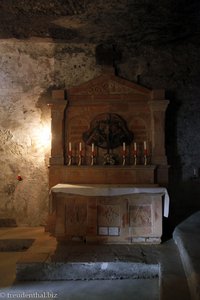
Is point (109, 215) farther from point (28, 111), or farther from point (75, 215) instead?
point (28, 111)

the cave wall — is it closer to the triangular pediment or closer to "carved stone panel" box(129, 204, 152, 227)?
the triangular pediment

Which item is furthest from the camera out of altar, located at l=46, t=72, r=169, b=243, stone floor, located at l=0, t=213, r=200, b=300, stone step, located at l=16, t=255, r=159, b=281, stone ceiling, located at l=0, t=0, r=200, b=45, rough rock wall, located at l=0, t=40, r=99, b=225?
rough rock wall, located at l=0, t=40, r=99, b=225

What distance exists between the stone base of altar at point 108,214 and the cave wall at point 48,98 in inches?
51.7

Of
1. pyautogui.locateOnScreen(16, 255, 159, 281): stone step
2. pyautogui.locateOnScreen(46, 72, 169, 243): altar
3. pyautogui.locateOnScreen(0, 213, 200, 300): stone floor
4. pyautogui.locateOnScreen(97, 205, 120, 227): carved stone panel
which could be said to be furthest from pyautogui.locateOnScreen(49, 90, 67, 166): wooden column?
pyautogui.locateOnScreen(16, 255, 159, 281): stone step

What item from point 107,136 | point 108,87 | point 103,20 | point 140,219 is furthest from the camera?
point 108,87

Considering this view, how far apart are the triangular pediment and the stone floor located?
270 cm

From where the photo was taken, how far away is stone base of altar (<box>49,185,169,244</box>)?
5164 millimetres

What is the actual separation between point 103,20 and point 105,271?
3.97m

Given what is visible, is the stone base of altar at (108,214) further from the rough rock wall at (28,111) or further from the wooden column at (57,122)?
the rough rock wall at (28,111)

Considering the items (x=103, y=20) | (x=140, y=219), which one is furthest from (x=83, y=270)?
(x=103, y=20)

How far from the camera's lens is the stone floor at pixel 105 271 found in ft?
12.5

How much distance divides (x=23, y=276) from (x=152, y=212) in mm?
2139

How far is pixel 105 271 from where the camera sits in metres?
4.40

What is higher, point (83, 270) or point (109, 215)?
point (109, 215)
